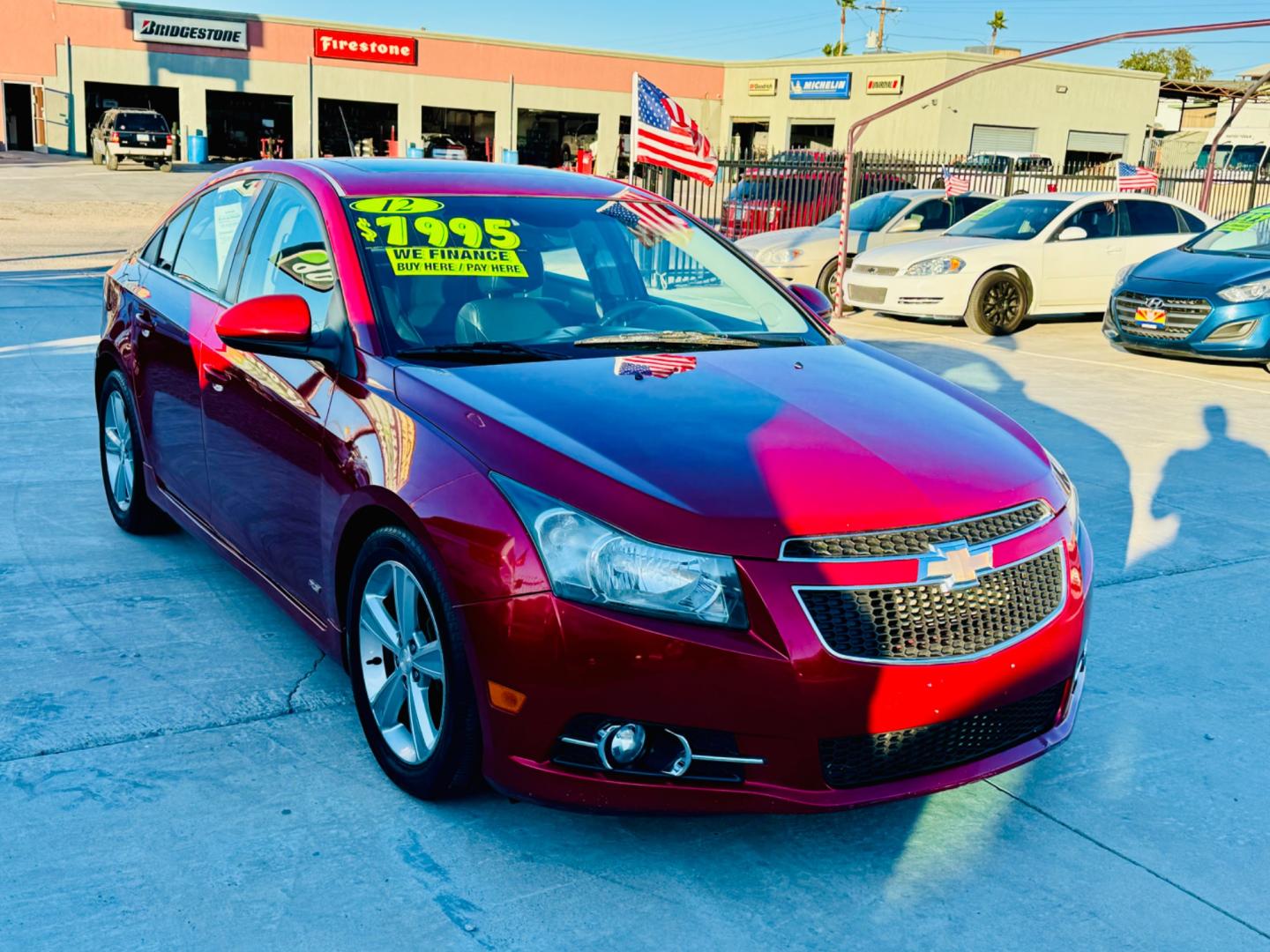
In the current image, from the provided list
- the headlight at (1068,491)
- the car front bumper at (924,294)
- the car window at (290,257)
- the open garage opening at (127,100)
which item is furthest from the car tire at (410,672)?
the open garage opening at (127,100)

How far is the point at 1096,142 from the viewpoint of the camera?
50.4m

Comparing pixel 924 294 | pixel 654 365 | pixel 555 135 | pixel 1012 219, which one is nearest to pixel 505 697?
pixel 654 365

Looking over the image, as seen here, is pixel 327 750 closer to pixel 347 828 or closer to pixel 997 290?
pixel 347 828

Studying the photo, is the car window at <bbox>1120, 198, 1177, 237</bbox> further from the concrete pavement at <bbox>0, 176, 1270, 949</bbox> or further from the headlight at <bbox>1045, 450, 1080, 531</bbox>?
the headlight at <bbox>1045, 450, 1080, 531</bbox>

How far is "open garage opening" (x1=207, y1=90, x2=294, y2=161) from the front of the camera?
50.6 meters

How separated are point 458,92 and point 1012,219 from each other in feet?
139

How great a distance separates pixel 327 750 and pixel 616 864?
1.00m

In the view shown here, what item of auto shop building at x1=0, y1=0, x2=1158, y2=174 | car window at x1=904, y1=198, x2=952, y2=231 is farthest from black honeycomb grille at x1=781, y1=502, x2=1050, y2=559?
auto shop building at x1=0, y1=0, x2=1158, y2=174

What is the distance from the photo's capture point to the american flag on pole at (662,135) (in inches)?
521

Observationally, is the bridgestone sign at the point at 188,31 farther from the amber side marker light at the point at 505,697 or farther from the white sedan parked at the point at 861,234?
the amber side marker light at the point at 505,697

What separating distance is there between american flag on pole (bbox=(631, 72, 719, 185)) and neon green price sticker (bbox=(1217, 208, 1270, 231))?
5180mm

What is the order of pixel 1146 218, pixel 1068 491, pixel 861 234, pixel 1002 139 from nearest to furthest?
pixel 1068 491, pixel 1146 218, pixel 861 234, pixel 1002 139

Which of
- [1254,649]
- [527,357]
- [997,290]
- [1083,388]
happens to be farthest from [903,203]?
[527,357]

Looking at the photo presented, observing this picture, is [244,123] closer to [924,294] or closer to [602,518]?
[924,294]
